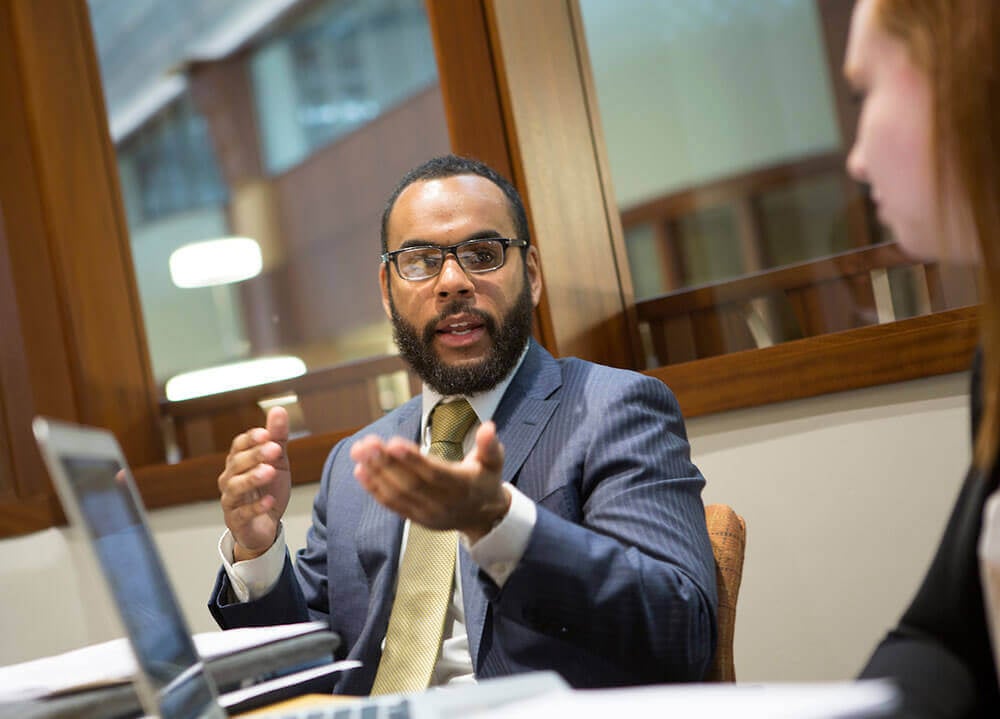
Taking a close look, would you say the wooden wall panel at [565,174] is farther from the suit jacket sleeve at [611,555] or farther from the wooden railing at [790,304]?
the suit jacket sleeve at [611,555]

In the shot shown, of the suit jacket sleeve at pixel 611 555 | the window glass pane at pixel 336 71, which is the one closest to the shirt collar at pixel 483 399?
the suit jacket sleeve at pixel 611 555

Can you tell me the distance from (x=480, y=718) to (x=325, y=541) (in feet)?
4.12

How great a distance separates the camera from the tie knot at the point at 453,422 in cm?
175

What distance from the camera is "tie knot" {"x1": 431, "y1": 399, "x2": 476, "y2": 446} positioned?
5.75ft

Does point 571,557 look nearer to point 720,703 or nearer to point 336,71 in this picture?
point 720,703

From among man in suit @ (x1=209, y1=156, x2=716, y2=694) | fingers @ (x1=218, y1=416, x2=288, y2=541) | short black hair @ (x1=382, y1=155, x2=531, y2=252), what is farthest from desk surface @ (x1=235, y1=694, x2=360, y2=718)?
short black hair @ (x1=382, y1=155, x2=531, y2=252)

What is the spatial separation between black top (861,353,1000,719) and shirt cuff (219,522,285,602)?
0.97 metres

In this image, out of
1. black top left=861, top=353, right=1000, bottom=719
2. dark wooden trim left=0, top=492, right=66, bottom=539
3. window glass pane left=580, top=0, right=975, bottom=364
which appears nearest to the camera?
black top left=861, top=353, right=1000, bottom=719

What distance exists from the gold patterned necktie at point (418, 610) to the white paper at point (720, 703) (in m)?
0.86

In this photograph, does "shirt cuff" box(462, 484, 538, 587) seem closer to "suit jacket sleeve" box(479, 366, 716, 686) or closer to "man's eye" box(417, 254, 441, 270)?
"suit jacket sleeve" box(479, 366, 716, 686)

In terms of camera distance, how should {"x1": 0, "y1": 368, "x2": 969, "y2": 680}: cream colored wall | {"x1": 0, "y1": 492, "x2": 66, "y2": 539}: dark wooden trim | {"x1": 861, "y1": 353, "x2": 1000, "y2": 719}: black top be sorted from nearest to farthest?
{"x1": 861, "y1": 353, "x2": 1000, "y2": 719}: black top → {"x1": 0, "y1": 368, "x2": 969, "y2": 680}: cream colored wall → {"x1": 0, "y1": 492, "x2": 66, "y2": 539}: dark wooden trim

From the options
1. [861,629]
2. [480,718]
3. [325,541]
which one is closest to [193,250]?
[325,541]

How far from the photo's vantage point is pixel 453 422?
5.78 ft

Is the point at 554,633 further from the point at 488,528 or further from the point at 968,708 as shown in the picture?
the point at 968,708
